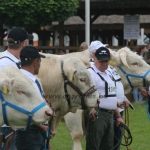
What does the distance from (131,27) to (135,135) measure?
8.12 meters

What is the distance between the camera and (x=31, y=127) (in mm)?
6926

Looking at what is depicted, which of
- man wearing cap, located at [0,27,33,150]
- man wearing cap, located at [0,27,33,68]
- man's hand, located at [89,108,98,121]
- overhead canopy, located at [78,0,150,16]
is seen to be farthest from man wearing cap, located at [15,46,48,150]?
overhead canopy, located at [78,0,150,16]

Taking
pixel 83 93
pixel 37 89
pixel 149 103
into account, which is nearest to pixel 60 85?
pixel 83 93

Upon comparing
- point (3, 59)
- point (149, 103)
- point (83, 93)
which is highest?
point (3, 59)

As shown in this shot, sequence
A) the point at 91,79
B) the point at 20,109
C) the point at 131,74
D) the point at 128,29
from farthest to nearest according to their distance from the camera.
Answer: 1. the point at 128,29
2. the point at 131,74
3. the point at 91,79
4. the point at 20,109

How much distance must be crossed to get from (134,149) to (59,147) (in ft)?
4.57

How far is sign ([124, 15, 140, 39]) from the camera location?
20798 mm

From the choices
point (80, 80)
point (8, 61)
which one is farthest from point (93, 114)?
point (8, 61)

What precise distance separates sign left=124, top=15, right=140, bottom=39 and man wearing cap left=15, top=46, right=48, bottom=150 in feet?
45.9

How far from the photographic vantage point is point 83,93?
839 cm

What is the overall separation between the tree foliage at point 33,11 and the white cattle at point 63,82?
9261mm

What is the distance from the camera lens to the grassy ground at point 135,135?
1206 cm

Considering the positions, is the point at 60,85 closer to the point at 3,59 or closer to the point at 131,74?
the point at 3,59

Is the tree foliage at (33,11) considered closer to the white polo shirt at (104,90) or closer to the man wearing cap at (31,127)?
the white polo shirt at (104,90)
